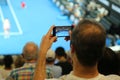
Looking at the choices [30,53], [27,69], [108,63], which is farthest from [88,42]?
[30,53]

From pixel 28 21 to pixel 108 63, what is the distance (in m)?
12.4

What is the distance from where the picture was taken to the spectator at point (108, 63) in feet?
9.66

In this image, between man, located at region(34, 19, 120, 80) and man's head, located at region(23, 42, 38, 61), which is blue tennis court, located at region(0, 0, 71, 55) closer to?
man's head, located at region(23, 42, 38, 61)

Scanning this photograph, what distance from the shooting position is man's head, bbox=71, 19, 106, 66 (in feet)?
6.45

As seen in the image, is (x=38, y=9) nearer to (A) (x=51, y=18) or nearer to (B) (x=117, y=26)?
(A) (x=51, y=18)

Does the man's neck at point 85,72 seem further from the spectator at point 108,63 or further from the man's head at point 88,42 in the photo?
the spectator at point 108,63

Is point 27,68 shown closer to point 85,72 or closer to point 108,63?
point 108,63

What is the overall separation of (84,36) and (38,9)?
1516cm

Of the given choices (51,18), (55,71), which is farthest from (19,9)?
(55,71)

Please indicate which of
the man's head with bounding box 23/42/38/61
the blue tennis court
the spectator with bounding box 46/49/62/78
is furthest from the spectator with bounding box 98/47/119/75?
the blue tennis court

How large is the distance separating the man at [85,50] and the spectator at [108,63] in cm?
90

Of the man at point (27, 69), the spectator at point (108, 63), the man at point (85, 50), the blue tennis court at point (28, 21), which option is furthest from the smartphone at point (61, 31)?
the blue tennis court at point (28, 21)

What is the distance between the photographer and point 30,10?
16688mm

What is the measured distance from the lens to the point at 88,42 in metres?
1.96
